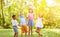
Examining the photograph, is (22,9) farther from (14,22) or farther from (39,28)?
(39,28)

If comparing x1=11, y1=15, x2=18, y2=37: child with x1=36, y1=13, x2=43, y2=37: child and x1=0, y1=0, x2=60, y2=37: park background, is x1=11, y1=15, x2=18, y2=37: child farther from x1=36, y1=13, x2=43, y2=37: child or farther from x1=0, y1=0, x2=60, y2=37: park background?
x1=36, y1=13, x2=43, y2=37: child

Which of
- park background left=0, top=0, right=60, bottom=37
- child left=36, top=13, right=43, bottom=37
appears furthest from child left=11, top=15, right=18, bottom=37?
child left=36, top=13, right=43, bottom=37

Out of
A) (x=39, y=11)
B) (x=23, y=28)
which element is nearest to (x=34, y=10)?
(x=39, y=11)

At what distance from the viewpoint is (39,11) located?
1399 millimetres

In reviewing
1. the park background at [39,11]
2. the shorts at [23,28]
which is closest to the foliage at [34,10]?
the park background at [39,11]

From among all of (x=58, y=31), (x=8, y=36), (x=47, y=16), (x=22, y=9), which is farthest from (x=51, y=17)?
(x=8, y=36)

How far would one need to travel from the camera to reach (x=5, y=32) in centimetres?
139

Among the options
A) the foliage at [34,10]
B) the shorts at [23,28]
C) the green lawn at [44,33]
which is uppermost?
the foliage at [34,10]

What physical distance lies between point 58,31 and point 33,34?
252mm

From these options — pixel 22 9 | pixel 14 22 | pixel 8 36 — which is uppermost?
pixel 22 9

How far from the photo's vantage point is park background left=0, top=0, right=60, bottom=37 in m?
1.39

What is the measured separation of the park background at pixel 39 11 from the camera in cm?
139

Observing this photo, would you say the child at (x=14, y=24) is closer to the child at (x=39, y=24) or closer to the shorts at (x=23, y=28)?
the shorts at (x=23, y=28)

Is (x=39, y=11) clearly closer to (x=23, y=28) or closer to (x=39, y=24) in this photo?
(x=39, y=24)
